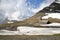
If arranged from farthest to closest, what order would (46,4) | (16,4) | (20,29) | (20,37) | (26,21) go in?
(46,4)
(16,4)
(26,21)
(20,29)
(20,37)

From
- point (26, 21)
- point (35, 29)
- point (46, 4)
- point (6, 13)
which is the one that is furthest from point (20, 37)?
point (46, 4)

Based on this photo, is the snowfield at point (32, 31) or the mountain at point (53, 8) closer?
the snowfield at point (32, 31)

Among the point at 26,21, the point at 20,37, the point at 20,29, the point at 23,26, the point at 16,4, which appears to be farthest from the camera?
the point at 16,4

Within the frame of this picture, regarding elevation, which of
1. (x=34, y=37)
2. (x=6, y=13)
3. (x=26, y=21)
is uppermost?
(x=6, y=13)

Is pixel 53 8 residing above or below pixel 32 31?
above

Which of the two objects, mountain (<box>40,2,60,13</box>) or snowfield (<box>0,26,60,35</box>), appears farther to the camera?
mountain (<box>40,2,60,13</box>)

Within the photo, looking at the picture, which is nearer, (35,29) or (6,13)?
(35,29)

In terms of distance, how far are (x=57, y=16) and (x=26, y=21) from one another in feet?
1.59

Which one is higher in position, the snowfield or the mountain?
the mountain

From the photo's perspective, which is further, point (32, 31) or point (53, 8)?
point (53, 8)

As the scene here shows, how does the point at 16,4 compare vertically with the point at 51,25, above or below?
above

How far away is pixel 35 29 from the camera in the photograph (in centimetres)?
210

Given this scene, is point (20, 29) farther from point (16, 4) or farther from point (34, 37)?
point (16, 4)

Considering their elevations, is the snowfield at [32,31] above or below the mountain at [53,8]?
below
